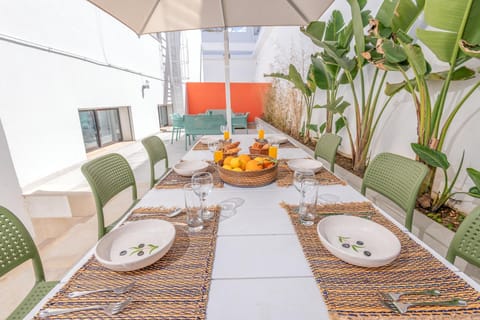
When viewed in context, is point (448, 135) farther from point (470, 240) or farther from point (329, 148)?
point (470, 240)

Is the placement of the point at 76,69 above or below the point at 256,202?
above

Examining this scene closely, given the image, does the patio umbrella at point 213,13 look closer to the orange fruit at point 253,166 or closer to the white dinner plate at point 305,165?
the white dinner plate at point 305,165

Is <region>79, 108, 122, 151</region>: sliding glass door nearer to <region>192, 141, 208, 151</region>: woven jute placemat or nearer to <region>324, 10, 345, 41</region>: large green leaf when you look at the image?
<region>192, 141, 208, 151</region>: woven jute placemat

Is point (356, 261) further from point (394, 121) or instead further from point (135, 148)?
point (135, 148)

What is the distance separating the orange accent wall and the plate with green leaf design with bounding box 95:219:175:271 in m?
8.75

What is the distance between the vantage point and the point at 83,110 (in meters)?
3.86

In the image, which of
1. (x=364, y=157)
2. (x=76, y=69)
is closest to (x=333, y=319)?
(x=364, y=157)

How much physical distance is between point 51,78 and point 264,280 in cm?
386

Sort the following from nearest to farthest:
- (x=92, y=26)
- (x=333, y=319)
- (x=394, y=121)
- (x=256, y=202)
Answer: (x=333, y=319)
(x=256, y=202)
(x=394, y=121)
(x=92, y=26)

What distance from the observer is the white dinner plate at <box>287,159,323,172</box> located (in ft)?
4.43

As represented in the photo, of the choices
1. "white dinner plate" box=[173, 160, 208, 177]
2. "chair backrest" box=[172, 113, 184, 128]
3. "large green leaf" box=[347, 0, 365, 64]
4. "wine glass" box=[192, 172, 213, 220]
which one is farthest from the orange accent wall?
"wine glass" box=[192, 172, 213, 220]

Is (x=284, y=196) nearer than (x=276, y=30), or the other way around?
(x=284, y=196)

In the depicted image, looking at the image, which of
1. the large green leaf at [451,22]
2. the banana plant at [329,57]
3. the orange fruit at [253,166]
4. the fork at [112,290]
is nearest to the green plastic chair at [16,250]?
the fork at [112,290]

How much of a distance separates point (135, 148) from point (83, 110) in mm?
1228
